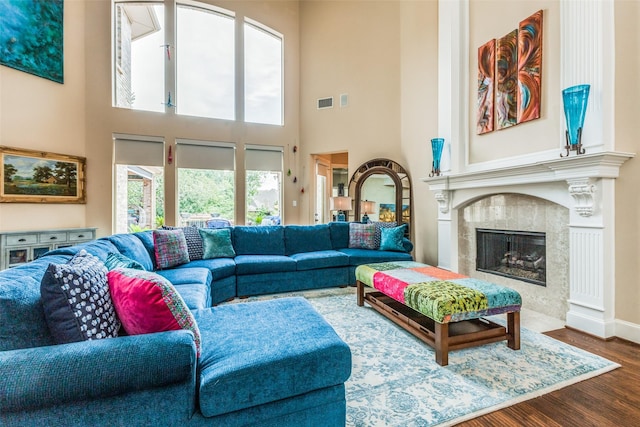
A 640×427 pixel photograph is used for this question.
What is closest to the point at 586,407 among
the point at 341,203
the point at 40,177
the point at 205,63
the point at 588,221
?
the point at 588,221

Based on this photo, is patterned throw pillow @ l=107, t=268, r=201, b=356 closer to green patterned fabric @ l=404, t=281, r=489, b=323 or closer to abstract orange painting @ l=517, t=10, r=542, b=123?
green patterned fabric @ l=404, t=281, r=489, b=323

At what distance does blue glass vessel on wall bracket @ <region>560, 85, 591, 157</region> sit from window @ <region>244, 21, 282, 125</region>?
4.99 meters

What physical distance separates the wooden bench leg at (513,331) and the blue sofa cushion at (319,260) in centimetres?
204

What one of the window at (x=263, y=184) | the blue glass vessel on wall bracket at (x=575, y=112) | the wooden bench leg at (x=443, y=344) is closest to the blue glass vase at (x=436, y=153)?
the blue glass vessel on wall bracket at (x=575, y=112)

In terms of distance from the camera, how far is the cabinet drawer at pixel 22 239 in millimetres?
3923

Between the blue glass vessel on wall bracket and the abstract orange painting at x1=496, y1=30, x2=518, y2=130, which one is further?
the abstract orange painting at x1=496, y1=30, x2=518, y2=130

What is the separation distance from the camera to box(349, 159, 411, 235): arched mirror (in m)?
5.31

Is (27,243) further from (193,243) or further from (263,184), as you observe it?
(263,184)

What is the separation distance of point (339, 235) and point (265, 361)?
11.1ft

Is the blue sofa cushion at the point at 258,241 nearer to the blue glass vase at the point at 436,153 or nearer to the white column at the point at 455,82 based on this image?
the blue glass vase at the point at 436,153

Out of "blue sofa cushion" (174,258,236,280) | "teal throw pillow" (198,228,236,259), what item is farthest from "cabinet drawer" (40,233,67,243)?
"blue sofa cushion" (174,258,236,280)

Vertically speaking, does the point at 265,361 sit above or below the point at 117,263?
below

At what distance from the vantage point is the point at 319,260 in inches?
150

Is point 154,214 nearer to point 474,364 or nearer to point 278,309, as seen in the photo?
point 278,309
